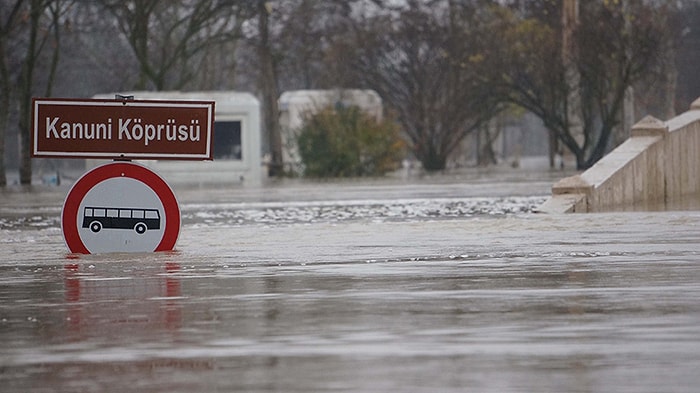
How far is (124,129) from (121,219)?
2.46 ft

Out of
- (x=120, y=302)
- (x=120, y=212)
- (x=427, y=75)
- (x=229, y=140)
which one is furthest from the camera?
(x=427, y=75)

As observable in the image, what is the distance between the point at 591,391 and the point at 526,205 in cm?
1994

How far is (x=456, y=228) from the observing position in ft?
59.9

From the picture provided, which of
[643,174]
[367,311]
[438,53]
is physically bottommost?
[367,311]

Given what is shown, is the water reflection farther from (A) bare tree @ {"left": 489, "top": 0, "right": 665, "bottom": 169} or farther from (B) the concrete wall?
(A) bare tree @ {"left": 489, "top": 0, "right": 665, "bottom": 169}

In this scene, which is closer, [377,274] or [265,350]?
[265,350]

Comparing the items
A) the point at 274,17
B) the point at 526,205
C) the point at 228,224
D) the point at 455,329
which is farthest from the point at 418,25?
the point at 455,329

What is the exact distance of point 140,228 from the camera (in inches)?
602

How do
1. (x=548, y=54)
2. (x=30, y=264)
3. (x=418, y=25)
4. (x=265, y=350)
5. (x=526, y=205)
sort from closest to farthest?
(x=265, y=350) → (x=30, y=264) → (x=526, y=205) → (x=548, y=54) → (x=418, y=25)

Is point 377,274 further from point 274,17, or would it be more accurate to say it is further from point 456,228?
point 274,17

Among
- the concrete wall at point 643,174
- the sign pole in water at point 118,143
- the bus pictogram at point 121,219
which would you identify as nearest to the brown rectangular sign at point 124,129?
the sign pole in water at point 118,143

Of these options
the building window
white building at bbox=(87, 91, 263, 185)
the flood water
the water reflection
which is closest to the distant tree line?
white building at bbox=(87, 91, 263, 185)

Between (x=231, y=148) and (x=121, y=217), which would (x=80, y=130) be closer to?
(x=121, y=217)

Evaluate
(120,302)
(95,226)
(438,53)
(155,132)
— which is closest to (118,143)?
(155,132)
